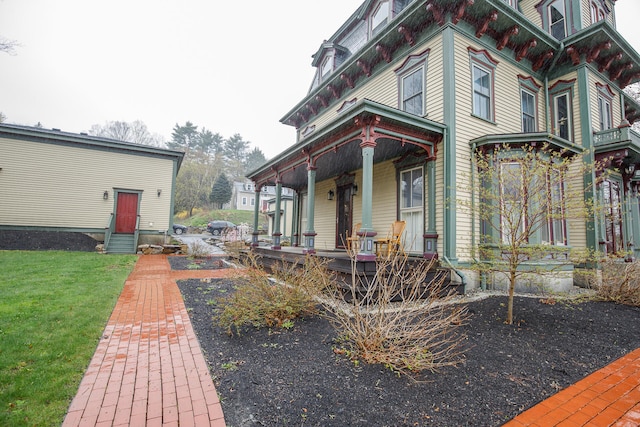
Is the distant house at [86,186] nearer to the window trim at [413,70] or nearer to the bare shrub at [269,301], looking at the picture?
the window trim at [413,70]

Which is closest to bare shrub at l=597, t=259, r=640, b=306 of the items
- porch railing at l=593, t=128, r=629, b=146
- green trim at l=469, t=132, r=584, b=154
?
green trim at l=469, t=132, r=584, b=154

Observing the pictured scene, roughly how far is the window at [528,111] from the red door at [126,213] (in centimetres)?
1559

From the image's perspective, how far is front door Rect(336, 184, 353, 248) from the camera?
9844 millimetres

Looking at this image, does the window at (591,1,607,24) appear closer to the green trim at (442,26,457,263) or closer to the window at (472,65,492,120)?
the window at (472,65,492,120)

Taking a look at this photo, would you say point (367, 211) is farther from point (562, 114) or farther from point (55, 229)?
point (55, 229)

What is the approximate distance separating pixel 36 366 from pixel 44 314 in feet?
5.90

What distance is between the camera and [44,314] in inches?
157

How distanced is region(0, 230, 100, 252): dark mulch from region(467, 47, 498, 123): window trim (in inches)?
597

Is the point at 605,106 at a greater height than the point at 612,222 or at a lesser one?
greater

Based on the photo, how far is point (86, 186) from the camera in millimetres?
12961

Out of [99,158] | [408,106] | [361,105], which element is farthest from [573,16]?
[99,158]

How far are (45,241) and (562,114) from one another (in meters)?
19.1

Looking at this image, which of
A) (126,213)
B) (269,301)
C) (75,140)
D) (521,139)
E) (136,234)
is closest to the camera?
(269,301)

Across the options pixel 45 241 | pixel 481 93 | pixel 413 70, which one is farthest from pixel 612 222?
pixel 45 241
